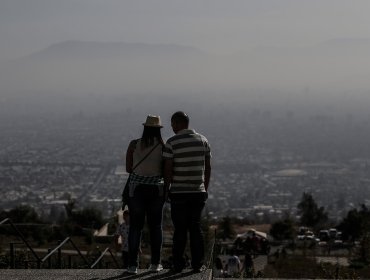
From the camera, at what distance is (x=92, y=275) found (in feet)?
21.6

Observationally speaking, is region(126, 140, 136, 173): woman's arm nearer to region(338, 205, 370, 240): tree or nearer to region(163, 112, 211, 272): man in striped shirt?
region(163, 112, 211, 272): man in striped shirt

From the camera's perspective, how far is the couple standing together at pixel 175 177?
612 cm

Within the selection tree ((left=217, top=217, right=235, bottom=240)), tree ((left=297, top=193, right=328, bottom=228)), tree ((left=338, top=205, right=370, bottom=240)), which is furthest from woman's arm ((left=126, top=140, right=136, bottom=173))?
tree ((left=297, top=193, right=328, bottom=228))

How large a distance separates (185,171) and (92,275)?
53.8 inches

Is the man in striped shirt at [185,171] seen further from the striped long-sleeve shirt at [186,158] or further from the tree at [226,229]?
the tree at [226,229]

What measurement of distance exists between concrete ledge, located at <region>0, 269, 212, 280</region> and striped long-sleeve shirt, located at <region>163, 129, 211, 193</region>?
0.75 meters

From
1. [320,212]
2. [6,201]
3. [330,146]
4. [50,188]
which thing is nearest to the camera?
[320,212]

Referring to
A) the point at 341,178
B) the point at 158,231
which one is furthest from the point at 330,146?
the point at 158,231

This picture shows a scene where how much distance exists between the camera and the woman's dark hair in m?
6.17

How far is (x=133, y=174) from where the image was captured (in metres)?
6.25

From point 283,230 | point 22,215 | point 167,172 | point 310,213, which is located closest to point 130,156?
point 167,172

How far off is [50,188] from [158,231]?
348ft

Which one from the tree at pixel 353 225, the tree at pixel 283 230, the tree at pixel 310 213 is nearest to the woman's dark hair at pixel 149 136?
the tree at pixel 283 230

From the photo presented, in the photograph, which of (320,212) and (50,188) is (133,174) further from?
(50,188)
